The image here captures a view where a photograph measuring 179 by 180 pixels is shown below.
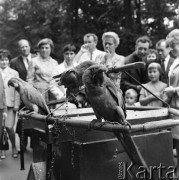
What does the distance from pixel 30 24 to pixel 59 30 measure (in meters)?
1.48

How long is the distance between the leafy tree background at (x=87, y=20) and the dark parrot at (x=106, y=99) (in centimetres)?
798

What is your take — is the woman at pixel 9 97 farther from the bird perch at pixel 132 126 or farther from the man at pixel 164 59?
the bird perch at pixel 132 126

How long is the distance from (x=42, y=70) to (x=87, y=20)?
289 inches

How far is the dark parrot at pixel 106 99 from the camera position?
78.0 inches

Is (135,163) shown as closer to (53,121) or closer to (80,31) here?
(53,121)

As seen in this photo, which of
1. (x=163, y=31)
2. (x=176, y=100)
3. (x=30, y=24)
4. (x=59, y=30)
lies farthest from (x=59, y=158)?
(x=30, y=24)

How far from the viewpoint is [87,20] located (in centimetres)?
1146

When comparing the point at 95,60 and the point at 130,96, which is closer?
the point at 95,60

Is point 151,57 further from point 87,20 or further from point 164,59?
point 87,20

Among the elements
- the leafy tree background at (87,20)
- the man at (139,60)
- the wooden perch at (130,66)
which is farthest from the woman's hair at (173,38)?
the leafy tree background at (87,20)

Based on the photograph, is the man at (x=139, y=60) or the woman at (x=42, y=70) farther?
the man at (x=139, y=60)

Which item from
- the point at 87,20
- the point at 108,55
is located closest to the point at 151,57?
the point at 108,55

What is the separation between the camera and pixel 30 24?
41.5ft

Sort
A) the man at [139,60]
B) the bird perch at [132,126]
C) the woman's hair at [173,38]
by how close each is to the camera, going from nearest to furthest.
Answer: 1. the bird perch at [132,126]
2. the woman's hair at [173,38]
3. the man at [139,60]
